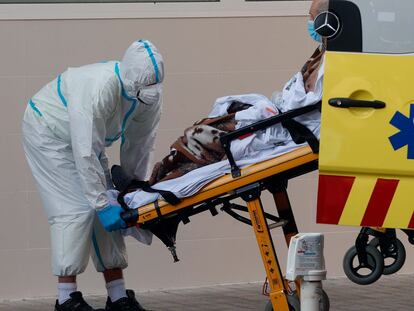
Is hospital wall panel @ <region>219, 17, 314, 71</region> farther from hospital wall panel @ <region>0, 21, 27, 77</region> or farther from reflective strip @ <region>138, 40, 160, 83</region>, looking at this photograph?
reflective strip @ <region>138, 40, 160, 83</region>

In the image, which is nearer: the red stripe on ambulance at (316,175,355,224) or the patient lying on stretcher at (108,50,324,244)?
the red stripe on ambulance at (316,175,355,224)

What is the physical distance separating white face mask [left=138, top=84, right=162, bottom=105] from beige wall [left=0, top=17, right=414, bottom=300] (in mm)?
1684

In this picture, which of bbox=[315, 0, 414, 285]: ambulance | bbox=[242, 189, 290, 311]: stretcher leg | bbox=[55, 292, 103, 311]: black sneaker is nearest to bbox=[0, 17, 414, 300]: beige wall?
bbox=[55, 292, 103, 311]: black sneaker

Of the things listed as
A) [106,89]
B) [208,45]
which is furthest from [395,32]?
[208,45]

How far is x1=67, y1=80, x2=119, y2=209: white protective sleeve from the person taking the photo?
6.29 metres

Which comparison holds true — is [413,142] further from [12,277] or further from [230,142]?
[12,277]

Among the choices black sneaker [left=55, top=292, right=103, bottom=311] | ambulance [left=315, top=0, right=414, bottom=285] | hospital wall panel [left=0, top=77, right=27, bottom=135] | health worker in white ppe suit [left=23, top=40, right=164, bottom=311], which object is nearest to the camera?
ambulance [left=315, top=0, right=414, bottom=285]

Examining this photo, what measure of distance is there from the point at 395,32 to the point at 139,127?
1949 millimetres

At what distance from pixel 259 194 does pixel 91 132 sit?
1.07 meters

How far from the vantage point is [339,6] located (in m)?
5.46

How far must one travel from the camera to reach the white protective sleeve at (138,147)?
6809mm

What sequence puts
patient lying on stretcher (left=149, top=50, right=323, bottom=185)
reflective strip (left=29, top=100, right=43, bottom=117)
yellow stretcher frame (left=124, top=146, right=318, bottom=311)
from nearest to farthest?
1. yellow stretcher frame (left=124, top=146, right=318, bottom=311)
2. patient lying on stretcher (left=149, top=50, right=323, bottom=185)
3. reflective strip (left=29, top=100, right=43, bottom=117)

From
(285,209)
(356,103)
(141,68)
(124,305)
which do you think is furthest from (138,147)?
(356,103)


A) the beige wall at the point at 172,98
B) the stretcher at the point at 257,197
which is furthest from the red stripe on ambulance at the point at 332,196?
the beige wall at the point at 172,98
